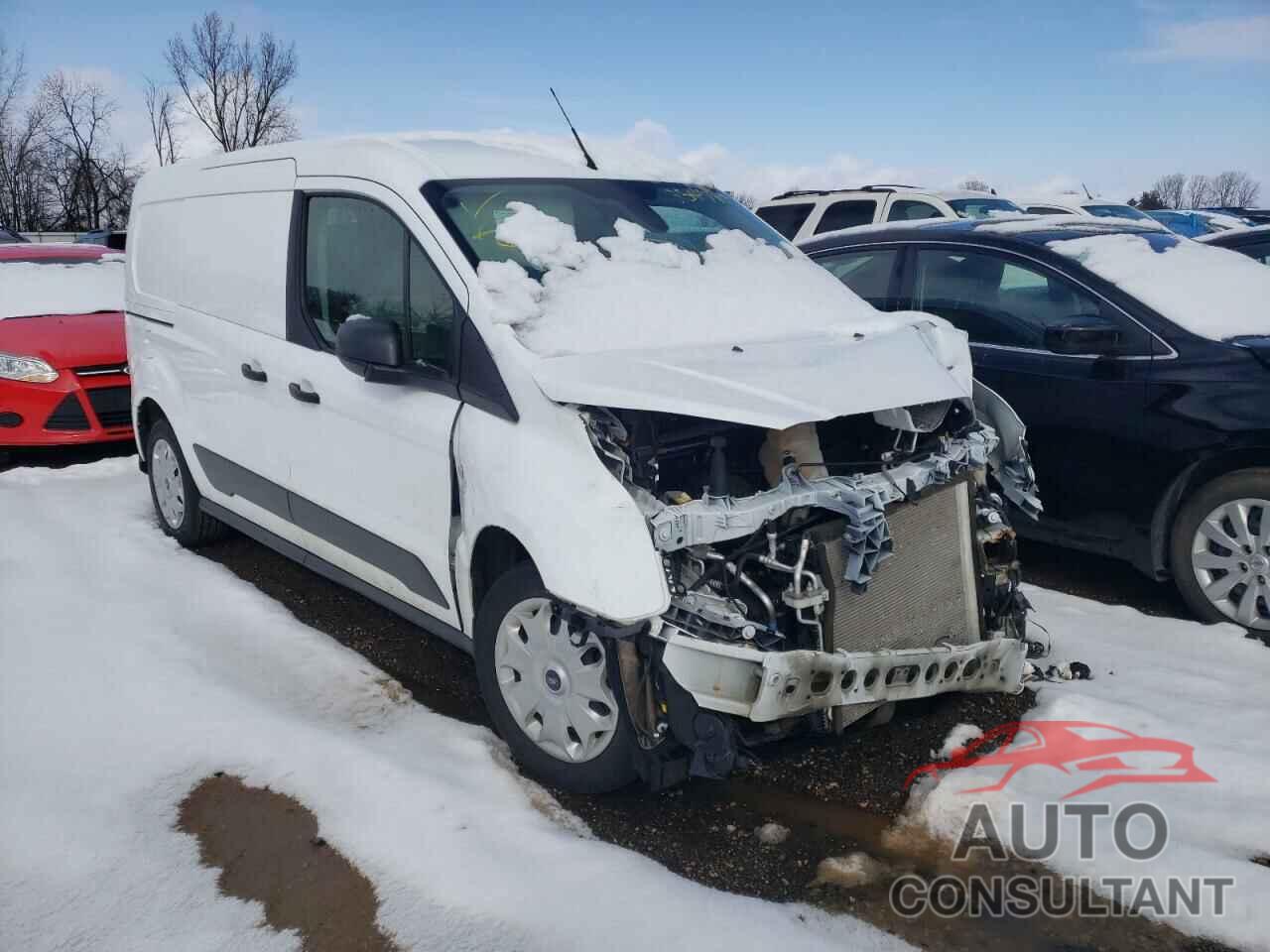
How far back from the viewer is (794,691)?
2930 millimetres

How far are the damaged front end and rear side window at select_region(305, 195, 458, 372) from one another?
797mm

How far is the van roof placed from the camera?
3.72 meters

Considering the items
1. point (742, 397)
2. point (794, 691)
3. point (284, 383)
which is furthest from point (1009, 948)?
point (284, 383)

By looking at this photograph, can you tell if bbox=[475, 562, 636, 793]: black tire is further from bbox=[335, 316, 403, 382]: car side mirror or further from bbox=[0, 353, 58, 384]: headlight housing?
bbox=[0, 353, 58, 384]: headlight housing

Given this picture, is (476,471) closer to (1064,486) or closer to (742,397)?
(742,397)

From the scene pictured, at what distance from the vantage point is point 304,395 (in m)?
4.12

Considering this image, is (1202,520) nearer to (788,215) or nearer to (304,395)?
(304,395)

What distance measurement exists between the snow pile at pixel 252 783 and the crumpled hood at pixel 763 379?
126 cm

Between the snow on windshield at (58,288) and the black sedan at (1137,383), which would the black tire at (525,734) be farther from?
the snow on windshield at (58,288)

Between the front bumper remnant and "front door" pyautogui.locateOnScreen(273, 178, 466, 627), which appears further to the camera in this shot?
"front door" pyautogui.locateOnScreen(273, 178, 466, 627)

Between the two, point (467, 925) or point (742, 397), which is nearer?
point (467, 925)

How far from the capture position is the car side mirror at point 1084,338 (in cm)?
467

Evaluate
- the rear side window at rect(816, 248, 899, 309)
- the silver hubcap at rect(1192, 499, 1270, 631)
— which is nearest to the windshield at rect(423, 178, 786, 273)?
the rear side window at rect(816, 248, 899, 309)

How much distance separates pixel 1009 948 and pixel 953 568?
115 cm
